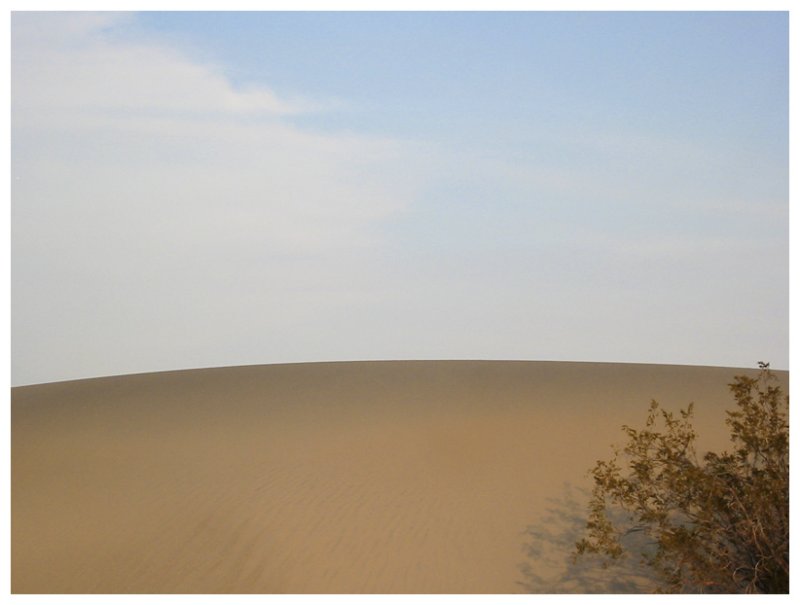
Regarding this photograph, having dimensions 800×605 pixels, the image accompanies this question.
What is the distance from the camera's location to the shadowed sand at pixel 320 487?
10.8 m

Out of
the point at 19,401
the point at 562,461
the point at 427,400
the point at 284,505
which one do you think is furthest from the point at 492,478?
the point at 19,401

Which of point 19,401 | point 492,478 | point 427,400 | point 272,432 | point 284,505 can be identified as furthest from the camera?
point 19,401

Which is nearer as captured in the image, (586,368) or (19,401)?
(19,401)

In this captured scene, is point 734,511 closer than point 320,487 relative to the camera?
Yes

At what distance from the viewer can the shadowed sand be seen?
10773mm

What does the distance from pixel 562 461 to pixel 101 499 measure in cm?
692

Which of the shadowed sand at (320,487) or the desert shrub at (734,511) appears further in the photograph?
the shadowed sand at (320,487)

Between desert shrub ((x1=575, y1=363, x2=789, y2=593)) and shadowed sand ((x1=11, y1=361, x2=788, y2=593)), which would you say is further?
shadowed sand ((x1=11, y1=361, x2=788, y2=593))

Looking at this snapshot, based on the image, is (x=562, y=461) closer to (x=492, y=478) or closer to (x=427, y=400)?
(x=492, y=478)

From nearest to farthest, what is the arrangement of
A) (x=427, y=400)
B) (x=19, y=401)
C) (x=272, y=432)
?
(x=272, y=432), (x=427, y=400), (x=19, y=401)

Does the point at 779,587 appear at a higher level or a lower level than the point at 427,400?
lower

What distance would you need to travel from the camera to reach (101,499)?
13.6 meters

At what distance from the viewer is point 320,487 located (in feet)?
45.3

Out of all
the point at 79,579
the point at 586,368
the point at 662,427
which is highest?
the point at 586,368
